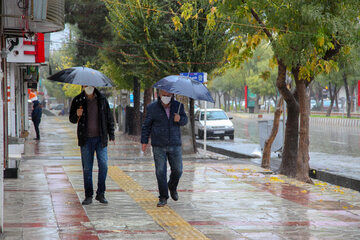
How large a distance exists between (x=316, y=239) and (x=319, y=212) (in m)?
1.78

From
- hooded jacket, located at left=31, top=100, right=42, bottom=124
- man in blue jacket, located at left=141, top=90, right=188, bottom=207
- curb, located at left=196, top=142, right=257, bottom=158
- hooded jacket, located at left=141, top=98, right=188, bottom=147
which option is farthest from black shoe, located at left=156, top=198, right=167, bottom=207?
hooded jacket, located at left=31, top=100, right=42, bottom=124

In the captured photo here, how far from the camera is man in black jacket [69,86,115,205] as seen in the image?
8352mm

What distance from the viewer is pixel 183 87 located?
8.27 m

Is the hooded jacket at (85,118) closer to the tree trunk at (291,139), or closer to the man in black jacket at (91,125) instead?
the man in black jacket at (91,125)

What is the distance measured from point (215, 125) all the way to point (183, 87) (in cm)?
2118

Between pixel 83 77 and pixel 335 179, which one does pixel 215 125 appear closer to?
pixel 335 179

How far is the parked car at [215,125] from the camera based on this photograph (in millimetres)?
29016

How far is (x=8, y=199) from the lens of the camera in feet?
28.9

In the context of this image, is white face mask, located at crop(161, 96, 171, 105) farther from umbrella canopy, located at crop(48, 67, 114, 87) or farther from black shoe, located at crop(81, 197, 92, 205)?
black shoe, located at crop(81, 197, 92, 205)

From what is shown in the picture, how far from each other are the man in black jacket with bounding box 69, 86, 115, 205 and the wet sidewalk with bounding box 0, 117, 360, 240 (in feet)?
2.13

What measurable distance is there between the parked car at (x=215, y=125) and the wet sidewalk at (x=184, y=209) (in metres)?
15.8

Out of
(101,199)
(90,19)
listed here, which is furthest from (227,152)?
(101,199)

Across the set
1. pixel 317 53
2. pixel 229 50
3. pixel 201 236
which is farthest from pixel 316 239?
pixel 229 50

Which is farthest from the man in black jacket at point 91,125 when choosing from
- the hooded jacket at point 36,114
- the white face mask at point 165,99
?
the hooded jacket at point 36,114
